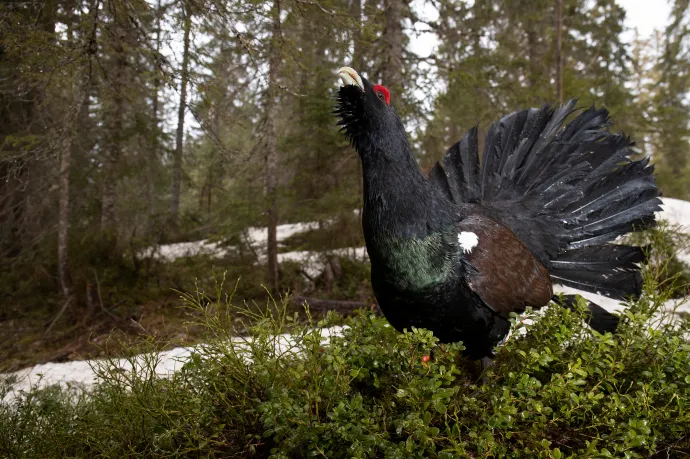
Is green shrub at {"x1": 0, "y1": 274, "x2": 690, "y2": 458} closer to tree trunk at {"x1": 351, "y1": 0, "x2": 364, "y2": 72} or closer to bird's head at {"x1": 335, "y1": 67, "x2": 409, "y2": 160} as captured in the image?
bird's head at {"x1": 335, "y1": 67, "x2": 409, "y2": 160}

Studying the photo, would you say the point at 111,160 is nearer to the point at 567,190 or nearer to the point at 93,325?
the point at 93,325

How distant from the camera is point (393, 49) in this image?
600cm

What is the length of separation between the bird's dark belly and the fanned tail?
0.94 meters

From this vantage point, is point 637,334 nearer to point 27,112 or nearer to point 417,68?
point 417,68

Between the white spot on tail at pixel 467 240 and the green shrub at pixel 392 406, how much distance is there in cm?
51

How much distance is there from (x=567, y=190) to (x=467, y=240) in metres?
1.37

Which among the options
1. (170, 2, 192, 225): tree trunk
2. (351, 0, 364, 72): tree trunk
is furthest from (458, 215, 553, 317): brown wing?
(170, 2, 192, 225): tree trunk

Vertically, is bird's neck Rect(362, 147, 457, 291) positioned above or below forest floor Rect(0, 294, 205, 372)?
above

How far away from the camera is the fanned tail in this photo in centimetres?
300

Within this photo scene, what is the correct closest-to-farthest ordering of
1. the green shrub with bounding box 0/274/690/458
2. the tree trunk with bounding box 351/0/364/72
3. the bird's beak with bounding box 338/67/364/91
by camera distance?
the green shrub with bounding box 0/274/690/458
the bird's beak with bounding box 338/67/364/91
the tree trunk with bounding box 351/0/364/72

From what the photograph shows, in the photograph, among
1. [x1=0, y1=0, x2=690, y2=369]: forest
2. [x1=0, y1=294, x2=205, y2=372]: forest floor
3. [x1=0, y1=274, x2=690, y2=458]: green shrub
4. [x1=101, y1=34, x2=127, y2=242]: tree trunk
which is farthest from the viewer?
[x1=101, y1=34, x2=127, y2=242]: tree trunk

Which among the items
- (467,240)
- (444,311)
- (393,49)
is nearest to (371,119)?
(467,240)

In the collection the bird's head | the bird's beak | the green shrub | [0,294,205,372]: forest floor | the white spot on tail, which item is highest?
the bird's beak

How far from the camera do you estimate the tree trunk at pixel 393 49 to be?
585cm
